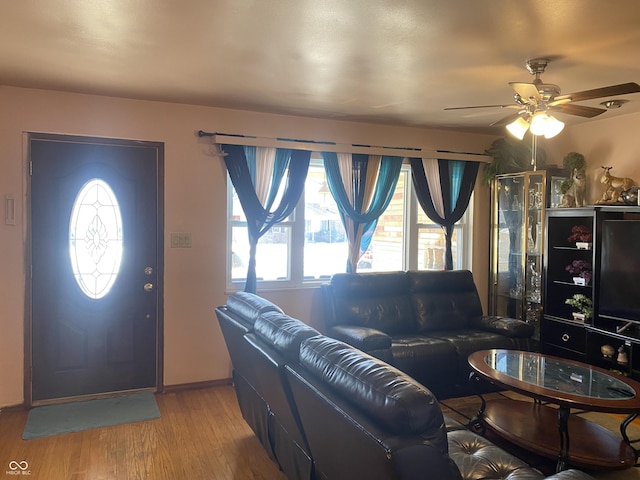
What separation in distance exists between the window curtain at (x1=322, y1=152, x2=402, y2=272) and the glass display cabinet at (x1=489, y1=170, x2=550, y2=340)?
4.18 feet

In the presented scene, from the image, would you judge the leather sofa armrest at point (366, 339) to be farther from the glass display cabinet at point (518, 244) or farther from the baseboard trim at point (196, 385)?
the glass display cabinet at point (518, 244)

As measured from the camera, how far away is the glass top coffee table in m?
2.72

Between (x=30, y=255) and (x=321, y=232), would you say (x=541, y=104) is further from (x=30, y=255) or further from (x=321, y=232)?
(x=30, y=255)

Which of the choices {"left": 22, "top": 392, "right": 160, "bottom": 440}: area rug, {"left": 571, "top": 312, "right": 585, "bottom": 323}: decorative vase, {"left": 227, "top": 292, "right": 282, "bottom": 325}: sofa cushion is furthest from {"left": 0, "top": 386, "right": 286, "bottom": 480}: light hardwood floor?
{"left": 571, "top": 312, "right": 585, "bottom": 323}: decorative vase

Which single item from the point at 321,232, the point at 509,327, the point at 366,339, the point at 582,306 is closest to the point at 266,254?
the point at 321,232

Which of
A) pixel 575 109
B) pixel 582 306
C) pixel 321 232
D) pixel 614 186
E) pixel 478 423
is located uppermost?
pixel 575 109

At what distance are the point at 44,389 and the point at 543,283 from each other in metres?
4.60

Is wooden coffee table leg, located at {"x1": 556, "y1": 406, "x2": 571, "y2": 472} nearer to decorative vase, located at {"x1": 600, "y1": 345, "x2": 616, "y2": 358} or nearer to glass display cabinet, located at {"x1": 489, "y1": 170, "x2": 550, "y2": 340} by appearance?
decorative vase, located at {"x1": 600, "y1": 345, "x2": 616, "y2": 358}

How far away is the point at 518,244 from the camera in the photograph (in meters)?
5.19

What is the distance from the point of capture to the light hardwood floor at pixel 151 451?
2891 mm

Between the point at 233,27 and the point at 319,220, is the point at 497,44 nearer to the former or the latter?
the point at 233,27

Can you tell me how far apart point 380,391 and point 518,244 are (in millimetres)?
4068

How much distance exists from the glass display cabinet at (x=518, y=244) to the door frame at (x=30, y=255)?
356 cm

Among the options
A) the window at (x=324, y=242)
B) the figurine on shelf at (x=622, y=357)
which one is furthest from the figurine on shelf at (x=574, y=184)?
the figurine on shelf at (x=622, y=357)
